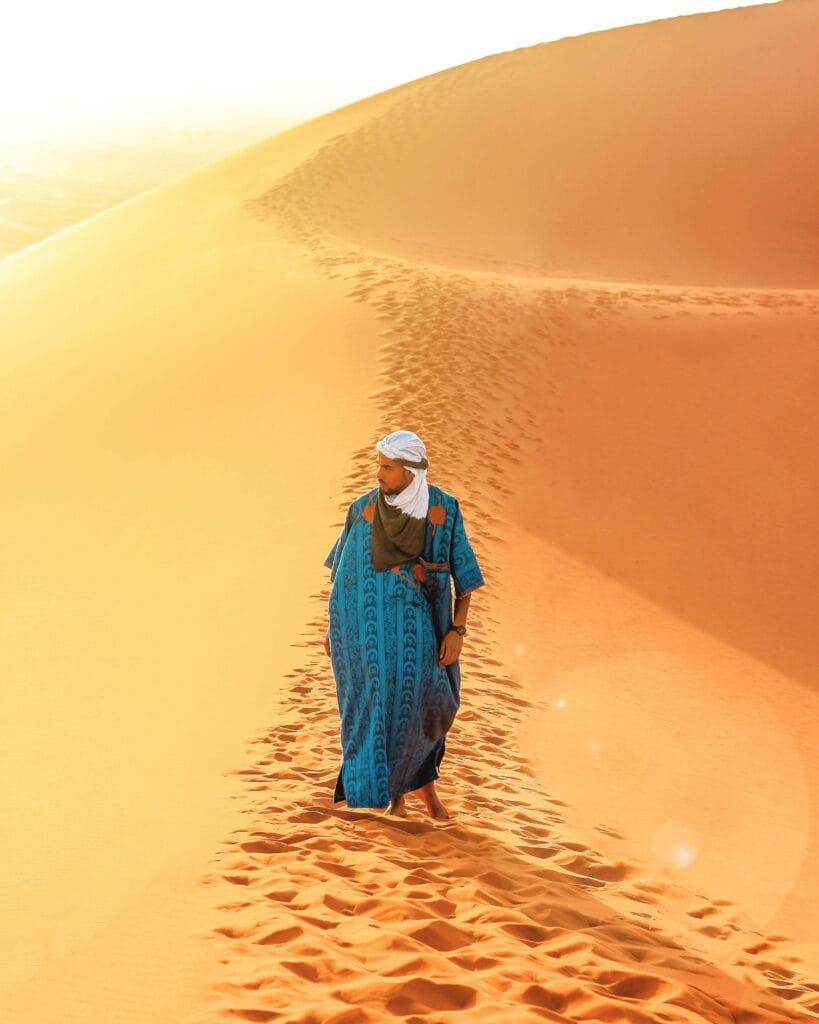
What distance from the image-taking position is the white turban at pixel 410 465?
169 inches

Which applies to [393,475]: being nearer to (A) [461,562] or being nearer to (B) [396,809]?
(A) [461,562]

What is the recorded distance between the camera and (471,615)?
27.3 ft

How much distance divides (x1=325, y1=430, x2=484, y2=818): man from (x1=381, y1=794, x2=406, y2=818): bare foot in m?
0.20

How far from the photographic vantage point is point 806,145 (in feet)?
79.8

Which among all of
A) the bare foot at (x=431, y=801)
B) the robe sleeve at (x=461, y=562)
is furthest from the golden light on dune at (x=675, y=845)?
the robe sleeve at (x=461, y=562)

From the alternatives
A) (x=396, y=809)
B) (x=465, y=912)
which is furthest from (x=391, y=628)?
(x=465, y=912)

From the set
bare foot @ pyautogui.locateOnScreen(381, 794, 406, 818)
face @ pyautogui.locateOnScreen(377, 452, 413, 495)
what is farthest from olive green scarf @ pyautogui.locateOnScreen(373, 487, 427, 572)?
bare foot @ pyautogui.locateOnScreen(381, 794, 406, 818)

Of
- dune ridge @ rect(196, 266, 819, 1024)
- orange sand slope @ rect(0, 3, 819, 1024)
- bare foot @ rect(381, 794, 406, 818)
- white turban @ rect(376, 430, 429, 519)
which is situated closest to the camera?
dune ridge @ rect(196, 266, 819, 1024)

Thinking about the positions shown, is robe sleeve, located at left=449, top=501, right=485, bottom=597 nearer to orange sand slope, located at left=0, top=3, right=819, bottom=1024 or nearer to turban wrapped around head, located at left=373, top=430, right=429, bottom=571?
turban wrapped around head, located at left=373, top=430, right=429, bottom=571

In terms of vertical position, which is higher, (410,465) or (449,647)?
(410,465)

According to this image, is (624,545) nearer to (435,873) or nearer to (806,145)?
(435,873)

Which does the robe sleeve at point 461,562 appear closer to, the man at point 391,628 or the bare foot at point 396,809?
the man at point 391,628

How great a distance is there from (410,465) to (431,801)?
1637 mm

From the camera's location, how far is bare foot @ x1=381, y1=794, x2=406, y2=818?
4.91 m
